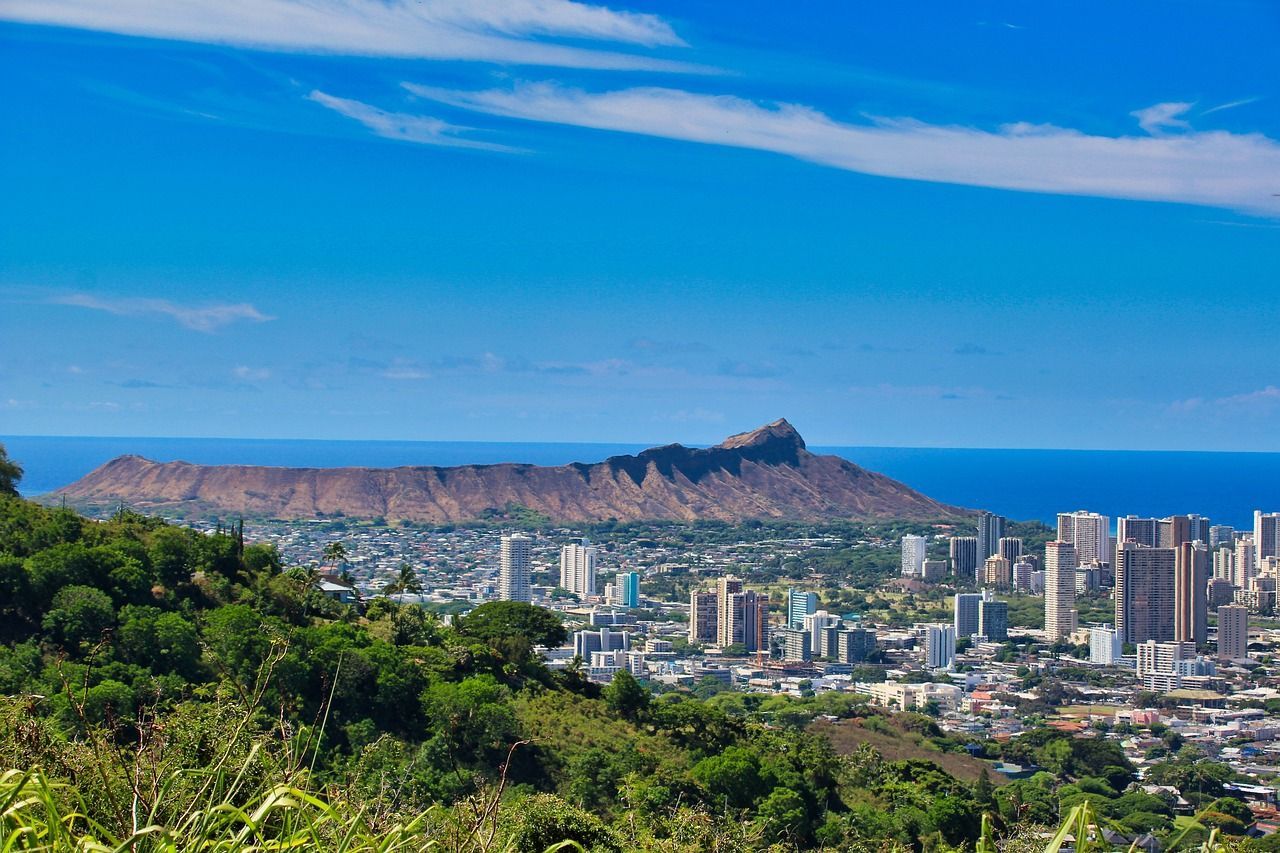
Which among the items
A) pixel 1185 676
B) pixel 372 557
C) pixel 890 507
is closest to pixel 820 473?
pixel 890 507

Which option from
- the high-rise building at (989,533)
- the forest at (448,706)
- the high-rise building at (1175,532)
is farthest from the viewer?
the high-rise building at (989,533)

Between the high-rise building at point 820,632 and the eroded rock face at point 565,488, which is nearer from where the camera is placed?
the high-rise building at point 820,632

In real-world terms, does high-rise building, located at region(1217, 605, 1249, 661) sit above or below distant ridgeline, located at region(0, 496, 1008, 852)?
below

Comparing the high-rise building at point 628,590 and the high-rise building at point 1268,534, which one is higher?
the high-rise building at point 1268,534

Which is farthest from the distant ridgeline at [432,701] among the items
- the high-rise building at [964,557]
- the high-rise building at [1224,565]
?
the high-rise building at [1224,565]

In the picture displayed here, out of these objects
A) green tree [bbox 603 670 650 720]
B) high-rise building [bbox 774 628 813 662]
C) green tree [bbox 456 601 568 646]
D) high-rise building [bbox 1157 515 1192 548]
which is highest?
high-rise building [bbox 1157 515 1192 548]

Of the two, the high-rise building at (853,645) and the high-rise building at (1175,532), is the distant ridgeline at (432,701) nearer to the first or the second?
the high-rise building at (853,645)

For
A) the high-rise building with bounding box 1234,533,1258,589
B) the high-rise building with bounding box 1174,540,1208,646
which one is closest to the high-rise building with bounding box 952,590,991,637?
the high-rise building with bounding box 1174,540,1208,646

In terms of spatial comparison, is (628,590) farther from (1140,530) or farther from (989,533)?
(1140,530)

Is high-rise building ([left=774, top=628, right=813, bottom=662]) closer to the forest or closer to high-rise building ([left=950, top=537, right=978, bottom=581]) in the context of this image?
high-rise building ([left=950, top=537, right=978, bottom=581])
